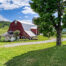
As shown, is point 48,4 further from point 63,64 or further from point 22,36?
point 22,36

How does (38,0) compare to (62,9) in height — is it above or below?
above

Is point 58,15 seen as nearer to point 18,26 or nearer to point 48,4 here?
point 48,4

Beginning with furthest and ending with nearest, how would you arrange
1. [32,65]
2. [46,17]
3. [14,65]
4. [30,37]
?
[30,37], [46,17], [14,65], [32,65]

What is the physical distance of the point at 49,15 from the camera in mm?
15484

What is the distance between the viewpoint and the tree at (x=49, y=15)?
15.6m

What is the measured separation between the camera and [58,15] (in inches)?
659

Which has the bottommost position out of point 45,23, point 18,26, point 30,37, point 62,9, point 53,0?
point 30,37

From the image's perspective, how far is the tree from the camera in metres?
15.6

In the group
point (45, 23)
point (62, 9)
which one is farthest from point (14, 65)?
point (62, 9)

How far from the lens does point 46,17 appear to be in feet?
50.3

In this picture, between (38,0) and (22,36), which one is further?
(22,36)

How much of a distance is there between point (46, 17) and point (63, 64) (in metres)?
8.04

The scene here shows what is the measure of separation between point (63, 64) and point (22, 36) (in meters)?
41.4

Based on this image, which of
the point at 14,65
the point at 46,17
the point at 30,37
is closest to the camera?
the point at 14,65
